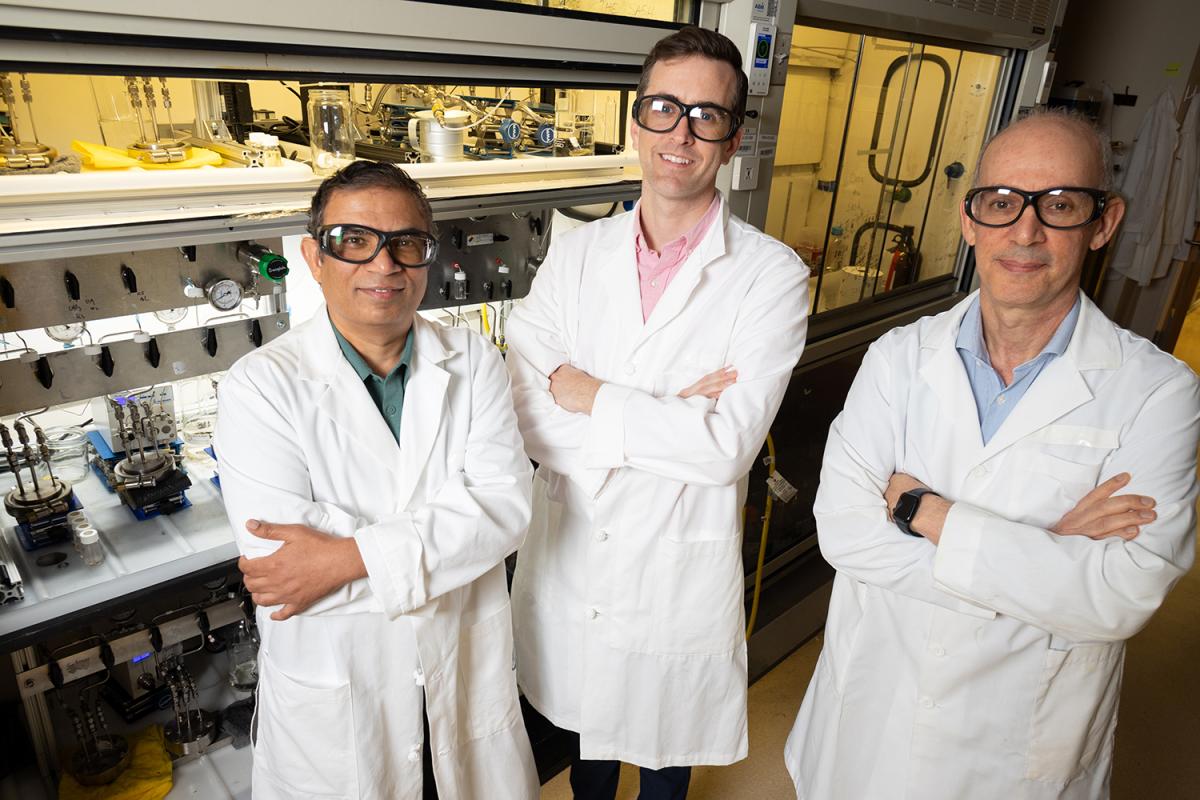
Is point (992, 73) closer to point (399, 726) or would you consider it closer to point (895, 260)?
point (895, 260)

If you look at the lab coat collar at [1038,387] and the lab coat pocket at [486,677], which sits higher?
the lab coat collar at [1038,387]

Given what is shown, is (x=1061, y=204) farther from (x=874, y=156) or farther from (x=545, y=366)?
(x=874, y=156)

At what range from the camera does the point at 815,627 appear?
3.18m

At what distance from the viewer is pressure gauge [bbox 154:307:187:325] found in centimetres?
192

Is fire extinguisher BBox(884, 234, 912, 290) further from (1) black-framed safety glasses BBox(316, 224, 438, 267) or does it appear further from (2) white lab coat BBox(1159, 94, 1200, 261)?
(1) black-framed safety glasses BBox(316, 224, 438, 267)

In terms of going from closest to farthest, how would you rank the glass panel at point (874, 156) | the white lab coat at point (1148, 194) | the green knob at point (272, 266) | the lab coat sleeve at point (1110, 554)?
the lab coat sleeve at point (1110, 554) → the green knob at point (272, 266) → the glass panel at point (874, 156) → the white lab coat at point (1148, 194)

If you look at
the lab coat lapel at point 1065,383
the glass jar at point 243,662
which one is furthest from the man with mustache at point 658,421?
the glass jar at point 243,662

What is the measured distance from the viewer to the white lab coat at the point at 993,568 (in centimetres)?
125

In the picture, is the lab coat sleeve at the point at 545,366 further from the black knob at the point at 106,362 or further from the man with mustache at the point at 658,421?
the black knob at the point at 106,362

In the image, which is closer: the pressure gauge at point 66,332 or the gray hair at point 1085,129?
the gray hair at point 1085,129

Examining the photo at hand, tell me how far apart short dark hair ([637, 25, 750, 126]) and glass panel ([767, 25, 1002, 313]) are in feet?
3.95

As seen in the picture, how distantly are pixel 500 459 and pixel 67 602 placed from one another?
3.36 ft

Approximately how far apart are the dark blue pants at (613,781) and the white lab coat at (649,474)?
0.14 metres

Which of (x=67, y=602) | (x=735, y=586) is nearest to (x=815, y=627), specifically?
(x=735, y=586)
